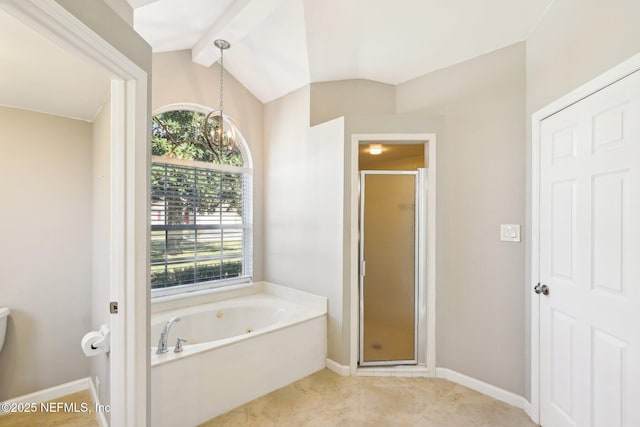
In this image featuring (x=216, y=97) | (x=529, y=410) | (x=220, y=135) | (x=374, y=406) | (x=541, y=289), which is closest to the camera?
(x=541, y=289)

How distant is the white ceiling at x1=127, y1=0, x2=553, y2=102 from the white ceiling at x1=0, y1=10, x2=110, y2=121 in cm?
53

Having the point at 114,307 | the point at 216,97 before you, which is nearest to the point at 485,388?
the point at 114,307

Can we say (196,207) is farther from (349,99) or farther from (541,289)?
(541,289)

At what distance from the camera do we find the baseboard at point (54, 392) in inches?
84.2

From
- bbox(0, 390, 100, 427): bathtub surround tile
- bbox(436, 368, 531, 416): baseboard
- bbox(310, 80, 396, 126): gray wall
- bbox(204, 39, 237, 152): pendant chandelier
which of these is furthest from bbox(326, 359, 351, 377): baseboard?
bbox(310, 80, 396, 126): gray wall

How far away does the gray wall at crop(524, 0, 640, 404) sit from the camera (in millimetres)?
1396

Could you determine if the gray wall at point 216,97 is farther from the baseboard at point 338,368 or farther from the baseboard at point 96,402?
the baseboard at point 96,402

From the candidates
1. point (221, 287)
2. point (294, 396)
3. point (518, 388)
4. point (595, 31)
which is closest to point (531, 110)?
point (595, 31)

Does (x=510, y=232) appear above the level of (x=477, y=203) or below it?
below

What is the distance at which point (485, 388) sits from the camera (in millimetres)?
2334

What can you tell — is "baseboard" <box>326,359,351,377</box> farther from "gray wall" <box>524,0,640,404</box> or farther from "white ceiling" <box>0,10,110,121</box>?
"white ceiling" <box>0,10,110,121</box>

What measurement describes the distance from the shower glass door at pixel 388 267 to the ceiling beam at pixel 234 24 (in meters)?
1.45

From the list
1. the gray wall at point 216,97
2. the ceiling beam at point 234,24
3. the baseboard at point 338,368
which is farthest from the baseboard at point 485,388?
the ceiling beam at point 234,24

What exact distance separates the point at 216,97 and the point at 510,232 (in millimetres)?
2920
